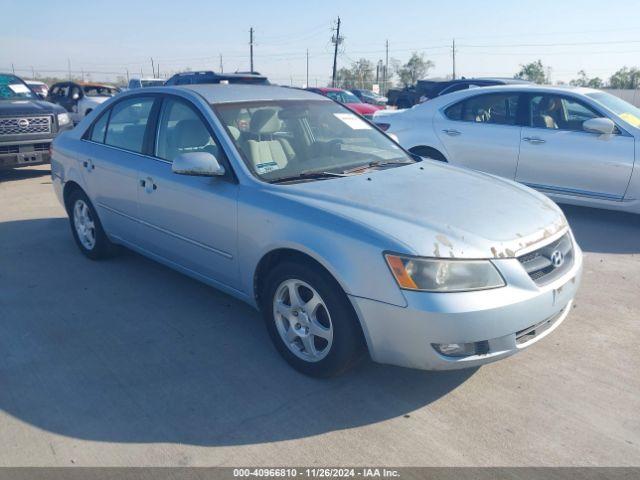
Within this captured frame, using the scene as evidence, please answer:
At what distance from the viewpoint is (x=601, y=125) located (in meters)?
6.08

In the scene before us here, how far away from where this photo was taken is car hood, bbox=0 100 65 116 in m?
9.37

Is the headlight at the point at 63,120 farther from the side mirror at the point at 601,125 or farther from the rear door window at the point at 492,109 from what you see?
the side mirror at the point at 601,125

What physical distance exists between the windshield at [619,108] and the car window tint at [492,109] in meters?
0.86

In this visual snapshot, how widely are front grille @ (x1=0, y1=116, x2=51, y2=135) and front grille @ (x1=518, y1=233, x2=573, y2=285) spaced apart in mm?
8909

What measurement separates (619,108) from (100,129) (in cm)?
563

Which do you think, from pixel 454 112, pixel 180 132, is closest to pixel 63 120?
pixel 454 112

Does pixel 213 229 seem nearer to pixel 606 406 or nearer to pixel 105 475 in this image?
pixel 105 475

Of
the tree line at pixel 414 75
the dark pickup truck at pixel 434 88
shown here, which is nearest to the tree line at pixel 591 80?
the tree line at pixel 414 75

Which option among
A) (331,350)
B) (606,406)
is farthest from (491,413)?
(331,350)

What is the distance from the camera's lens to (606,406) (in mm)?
3043

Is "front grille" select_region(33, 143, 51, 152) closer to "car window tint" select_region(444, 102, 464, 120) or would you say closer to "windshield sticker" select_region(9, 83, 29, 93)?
"windshield sticker" select_region(9, 83, 29, 93)

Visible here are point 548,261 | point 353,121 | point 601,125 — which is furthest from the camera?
point 601,125

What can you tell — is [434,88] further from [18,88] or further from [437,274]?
[437,274]

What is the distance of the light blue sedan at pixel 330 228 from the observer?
9.17 ft
